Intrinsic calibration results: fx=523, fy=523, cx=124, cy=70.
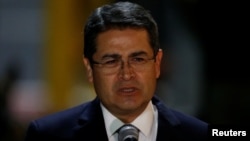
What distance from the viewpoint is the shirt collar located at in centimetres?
141

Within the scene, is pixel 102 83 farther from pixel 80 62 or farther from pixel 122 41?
pixel 80 62

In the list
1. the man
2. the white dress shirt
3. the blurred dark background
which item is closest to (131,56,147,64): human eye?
the man

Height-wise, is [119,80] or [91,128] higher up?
[119,80]

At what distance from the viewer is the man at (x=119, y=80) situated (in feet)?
4.50

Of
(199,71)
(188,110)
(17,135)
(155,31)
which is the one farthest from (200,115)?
(17,135)

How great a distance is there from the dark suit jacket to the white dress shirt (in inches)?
0.5

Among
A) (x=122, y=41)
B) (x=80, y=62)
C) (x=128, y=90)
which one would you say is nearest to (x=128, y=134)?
(x=128, y=90)

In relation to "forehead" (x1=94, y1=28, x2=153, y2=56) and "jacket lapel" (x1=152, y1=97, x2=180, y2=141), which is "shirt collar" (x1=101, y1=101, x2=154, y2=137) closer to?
"jacket lapel" (x1=152, y1=97, x2=180, y2=141)

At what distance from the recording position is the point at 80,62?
5.80 ft

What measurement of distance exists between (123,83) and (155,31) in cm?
17

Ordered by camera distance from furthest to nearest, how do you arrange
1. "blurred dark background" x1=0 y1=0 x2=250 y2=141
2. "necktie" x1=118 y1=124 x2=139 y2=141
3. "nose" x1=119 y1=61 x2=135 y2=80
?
"blurred dark background" x1=0 y1=0 x2=250 y2=141, "nose" x1=119 y1=61 x2=135 y2=80, "necktie" x1=118 y1=124 x2=139 y2=141

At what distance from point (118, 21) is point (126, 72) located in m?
0.14

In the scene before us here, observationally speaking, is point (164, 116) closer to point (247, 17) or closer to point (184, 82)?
point (184, 82)

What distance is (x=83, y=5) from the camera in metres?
1.77
